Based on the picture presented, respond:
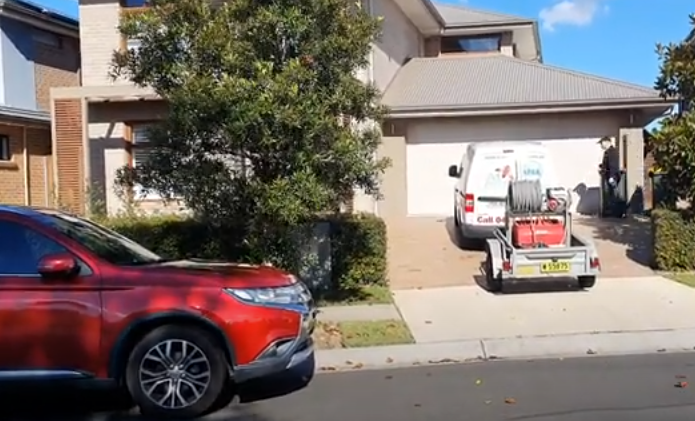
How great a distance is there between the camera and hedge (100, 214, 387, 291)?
1329cm

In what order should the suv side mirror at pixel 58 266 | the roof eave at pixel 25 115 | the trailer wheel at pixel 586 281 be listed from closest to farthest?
the suv side mirror at pixel 58 266
the trailer wheel at pixel 586 281
the roof eave at pixel 25 115

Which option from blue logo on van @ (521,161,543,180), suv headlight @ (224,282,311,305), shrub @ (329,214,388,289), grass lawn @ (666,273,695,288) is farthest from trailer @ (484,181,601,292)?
suv headlight @ (224,282,311,305)

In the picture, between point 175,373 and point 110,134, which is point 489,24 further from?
point 175,373

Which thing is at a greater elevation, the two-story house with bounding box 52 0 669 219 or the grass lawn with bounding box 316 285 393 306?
the two-story house with bounding box 52 0 669 219

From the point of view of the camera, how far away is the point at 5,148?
2162 cm

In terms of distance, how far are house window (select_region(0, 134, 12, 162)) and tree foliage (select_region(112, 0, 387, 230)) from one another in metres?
11.8

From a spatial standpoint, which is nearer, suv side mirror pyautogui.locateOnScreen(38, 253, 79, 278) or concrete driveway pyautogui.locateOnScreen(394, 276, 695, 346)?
suv side mirror pyautogui.locateOnScreen(38, 253, 79, 278)

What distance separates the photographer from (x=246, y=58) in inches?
409

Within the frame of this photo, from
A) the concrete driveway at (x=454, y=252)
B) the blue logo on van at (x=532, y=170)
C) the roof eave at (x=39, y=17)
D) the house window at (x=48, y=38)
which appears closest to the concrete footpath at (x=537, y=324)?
the concrete driveway at (x=454, y=252)

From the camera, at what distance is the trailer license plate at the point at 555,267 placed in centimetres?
1262

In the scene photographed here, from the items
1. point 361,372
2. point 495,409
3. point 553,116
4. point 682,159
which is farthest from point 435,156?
point 495,409

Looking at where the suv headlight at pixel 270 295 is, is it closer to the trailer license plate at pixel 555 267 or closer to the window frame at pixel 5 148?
the trailer license plate at pixel 555 267

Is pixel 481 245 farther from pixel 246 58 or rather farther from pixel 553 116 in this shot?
pixel 246 58

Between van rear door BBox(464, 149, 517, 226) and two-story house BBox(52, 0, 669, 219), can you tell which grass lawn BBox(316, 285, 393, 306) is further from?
two-story house BBox(52, 0, 669, 219)
